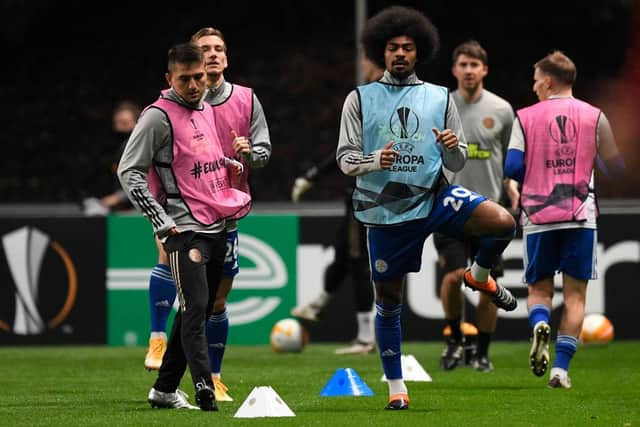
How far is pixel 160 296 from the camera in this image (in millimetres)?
10086

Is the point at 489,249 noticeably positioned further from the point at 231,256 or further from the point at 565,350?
the point at 231,256

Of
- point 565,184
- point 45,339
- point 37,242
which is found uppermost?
point 565,184

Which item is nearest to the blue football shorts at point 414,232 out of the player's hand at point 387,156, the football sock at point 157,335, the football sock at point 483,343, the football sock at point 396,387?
the player's hand at point 387,156

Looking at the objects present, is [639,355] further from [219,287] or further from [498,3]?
[498,3]

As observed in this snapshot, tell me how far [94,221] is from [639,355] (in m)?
5.26

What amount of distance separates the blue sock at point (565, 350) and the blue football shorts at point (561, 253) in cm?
41

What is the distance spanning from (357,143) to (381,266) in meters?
0.72

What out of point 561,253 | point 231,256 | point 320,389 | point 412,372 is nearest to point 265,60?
point 412,372

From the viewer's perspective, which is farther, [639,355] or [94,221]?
[94,221]

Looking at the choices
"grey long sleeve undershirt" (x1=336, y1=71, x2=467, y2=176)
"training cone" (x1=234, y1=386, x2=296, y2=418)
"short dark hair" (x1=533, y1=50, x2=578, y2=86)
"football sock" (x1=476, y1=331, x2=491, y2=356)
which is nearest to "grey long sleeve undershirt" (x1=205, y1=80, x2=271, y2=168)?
"grey long sleeve undershirt" (x1=336, y1=71, x2=467, y2=176)

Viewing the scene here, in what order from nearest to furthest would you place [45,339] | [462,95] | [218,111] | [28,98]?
[218,111] < [462,95] < [45,339] < [28,98]

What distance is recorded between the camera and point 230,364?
41.9 ft

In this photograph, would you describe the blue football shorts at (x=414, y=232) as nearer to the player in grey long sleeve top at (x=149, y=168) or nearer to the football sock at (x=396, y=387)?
the football sock at (x=396, y=387)

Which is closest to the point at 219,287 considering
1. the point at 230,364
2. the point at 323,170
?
the point at 230,364
